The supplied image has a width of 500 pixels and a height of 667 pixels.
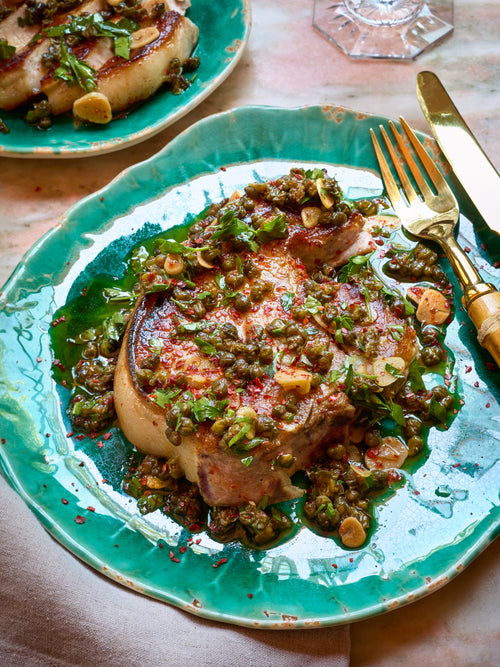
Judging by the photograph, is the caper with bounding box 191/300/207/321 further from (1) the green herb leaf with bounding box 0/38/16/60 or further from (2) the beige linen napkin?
(1) the green herb leaf with bounding box 0/38/16/60

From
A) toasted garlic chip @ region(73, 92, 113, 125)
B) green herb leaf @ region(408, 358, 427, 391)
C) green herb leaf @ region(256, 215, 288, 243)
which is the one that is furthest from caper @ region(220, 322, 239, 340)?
toasted garlic chip @ region(73, 92, 113, 125)

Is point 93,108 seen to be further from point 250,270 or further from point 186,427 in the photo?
point 186,427

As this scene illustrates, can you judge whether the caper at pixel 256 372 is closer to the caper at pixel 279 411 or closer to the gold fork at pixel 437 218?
the caper at pixel 279 411

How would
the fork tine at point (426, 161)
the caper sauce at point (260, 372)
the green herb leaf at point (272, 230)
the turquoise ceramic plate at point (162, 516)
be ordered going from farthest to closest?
the fork tine at point (426, 161) < the green herb leaf at point (272, 230) < the caper sauce at point (260, 372) < the turquoise ceramic plate at point (162, 516)

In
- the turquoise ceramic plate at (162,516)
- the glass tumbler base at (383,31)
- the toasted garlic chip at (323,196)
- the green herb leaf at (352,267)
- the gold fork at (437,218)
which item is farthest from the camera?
the glass tumbler base at (383,31)

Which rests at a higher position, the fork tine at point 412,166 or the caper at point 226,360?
the fork tine at point 412,166

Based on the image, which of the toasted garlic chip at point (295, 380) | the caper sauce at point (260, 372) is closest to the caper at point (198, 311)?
the caper sauce at point (260, 372)

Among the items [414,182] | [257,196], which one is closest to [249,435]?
[257,196]
